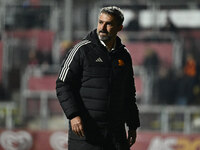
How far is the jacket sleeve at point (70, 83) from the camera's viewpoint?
3.84 meters

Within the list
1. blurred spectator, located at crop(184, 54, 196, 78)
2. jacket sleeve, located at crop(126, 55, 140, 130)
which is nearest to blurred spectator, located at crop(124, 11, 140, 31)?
blurred spectator, located at crop(184, 54, 196, 78)

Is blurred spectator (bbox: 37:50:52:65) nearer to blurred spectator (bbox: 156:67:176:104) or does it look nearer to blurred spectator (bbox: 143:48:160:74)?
blurred spectator (bbox: 143:48:160:74)

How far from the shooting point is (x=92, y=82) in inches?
154

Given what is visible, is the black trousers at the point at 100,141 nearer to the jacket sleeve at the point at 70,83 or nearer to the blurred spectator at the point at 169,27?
the jacket sleeve at the point at 70,83

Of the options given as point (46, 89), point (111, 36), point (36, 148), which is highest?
point (111, 36)

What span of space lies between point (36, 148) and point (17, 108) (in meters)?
1.19

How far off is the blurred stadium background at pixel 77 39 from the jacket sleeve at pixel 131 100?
6.14m

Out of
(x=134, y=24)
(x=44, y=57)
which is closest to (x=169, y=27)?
(x=134, y=24)

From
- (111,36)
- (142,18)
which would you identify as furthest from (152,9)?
(111,36)

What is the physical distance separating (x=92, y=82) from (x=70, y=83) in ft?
0.47

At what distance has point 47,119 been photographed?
10750 mm

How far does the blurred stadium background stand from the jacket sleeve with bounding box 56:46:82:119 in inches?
257

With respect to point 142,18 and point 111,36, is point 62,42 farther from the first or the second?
point 111,36

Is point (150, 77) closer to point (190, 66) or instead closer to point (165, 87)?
point (165, 87)
